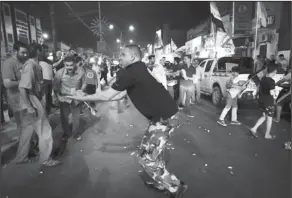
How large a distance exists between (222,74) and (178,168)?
253 inches

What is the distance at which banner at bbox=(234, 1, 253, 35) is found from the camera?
25.3 m

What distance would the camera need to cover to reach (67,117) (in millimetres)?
5449

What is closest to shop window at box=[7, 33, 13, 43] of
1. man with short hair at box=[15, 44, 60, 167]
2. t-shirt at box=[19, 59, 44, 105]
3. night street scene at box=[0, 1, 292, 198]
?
night street scene at box=[0, 1, 292, 198]

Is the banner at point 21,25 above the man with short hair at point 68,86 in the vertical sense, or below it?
above

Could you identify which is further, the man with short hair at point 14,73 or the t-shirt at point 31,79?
the man with short hair at point 14,73

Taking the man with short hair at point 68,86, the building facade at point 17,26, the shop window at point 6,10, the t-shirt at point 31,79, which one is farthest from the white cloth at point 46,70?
the shop window at point 6,10

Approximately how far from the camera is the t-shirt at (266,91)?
5.21m

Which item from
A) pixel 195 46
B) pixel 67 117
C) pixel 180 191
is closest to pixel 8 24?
pixel 67 117

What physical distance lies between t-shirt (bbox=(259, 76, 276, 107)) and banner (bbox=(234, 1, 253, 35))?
22.9 metres

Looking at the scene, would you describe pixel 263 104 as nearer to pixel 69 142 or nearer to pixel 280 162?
pixel 280 162

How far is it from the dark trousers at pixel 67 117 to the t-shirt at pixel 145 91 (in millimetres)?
3046

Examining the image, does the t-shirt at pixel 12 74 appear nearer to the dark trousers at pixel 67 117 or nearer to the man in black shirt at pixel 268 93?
the dark trousers at pixel 67 117

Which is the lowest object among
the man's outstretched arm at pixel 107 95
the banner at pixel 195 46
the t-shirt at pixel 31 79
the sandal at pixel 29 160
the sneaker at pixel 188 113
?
the sneaker at pixel 188 113

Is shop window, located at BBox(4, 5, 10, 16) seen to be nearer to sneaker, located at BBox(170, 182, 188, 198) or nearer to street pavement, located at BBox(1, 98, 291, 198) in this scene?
street pavement, located at BBox(1, 98, 291, 198)
